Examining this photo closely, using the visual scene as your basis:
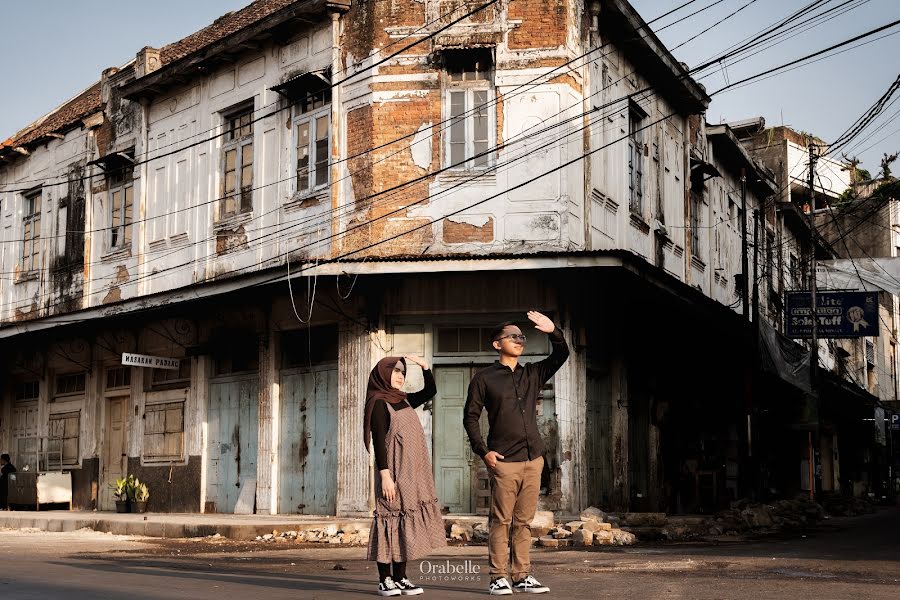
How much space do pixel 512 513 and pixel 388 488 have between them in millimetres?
794

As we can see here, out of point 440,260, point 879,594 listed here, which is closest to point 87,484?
point 440,260

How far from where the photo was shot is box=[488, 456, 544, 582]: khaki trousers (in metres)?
6.96

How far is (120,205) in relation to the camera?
22.5m

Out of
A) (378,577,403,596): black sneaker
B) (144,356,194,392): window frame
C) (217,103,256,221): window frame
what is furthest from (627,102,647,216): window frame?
(378,577,403,596): black sneaker

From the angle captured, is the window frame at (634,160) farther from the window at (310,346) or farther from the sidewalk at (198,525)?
the sidewalk at (198,525)

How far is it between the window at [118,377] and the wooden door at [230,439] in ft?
9.99

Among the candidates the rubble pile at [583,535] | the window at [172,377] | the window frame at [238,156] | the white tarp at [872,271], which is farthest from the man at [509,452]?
the white tarp at [872,271]

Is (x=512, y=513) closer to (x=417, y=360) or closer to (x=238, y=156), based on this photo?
(x=417, y=360)

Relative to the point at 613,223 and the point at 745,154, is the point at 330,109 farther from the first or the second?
the point at 745,154

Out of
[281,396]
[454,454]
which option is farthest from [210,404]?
[454,454]

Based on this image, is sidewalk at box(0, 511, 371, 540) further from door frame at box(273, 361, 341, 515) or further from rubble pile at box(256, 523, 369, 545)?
door frame at box(273, 361, 341, 515)

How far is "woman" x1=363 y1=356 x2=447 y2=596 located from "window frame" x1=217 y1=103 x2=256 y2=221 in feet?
41.1

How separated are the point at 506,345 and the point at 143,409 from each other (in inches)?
621

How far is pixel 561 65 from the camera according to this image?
16875mm
